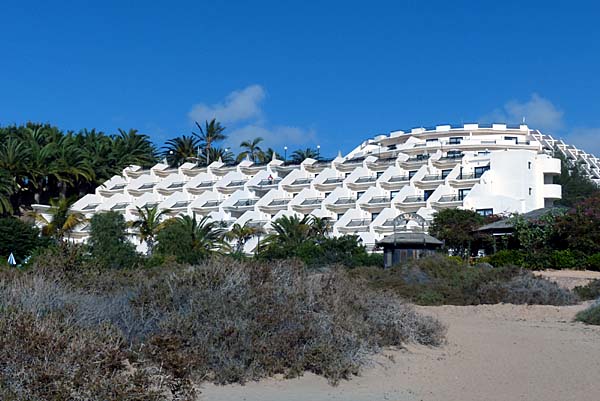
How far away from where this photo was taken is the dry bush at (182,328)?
8.63 m

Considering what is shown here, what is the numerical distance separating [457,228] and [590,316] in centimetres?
3321

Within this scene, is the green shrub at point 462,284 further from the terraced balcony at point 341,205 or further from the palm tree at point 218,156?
the palm tree at point 218,156

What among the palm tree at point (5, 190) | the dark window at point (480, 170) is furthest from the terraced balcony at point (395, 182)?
the palm tree at point (5, 190)

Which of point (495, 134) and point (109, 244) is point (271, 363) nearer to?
point (109, 244)

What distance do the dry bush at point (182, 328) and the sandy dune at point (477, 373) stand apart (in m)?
0.30

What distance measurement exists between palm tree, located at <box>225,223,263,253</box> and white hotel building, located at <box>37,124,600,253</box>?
1173 millimetres

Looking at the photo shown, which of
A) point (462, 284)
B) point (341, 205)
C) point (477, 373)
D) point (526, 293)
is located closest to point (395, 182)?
point (341, 205)

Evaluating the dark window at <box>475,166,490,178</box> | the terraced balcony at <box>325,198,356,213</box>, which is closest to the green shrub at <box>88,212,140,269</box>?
the terraced balcony at <box>325,198,356,213</box>

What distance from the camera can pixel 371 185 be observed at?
7138 cm

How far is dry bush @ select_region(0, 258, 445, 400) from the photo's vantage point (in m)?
8.63

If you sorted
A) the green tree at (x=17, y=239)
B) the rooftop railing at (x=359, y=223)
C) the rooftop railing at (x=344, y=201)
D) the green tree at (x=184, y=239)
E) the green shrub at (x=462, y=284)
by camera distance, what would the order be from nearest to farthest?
the green shrub at (x=462, y=284), the green tree at (x=17, y=239), the green tree at (x=184, y=239), the rooftop railing at (x=359, y=223), the rooftop railing at (x=344, y=201)

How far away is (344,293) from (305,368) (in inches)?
110

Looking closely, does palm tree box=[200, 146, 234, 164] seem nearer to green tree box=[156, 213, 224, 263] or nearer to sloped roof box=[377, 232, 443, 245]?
green tree box=[156, 213, 224, 263]

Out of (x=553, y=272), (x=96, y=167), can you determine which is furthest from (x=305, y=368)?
(x=96, y=167)
